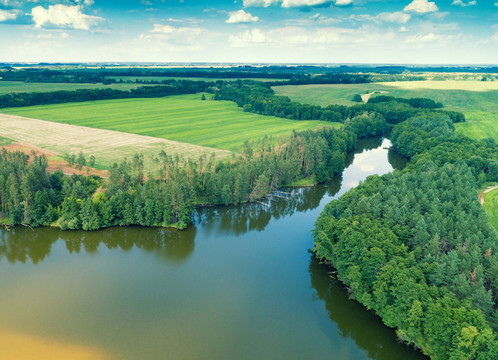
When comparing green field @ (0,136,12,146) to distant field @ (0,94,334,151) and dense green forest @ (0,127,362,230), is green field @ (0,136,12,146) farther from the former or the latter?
dense green forest @ (0,127,362,230)

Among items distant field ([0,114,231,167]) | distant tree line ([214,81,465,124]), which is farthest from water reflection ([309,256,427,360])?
distant tree line ([214,81,465,124])

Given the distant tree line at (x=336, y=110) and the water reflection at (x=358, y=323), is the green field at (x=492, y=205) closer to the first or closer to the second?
the water reflection at (x=358, y=323)

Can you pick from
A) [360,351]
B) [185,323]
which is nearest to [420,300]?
[360,351]

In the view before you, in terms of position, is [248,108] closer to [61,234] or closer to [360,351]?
[61,234]

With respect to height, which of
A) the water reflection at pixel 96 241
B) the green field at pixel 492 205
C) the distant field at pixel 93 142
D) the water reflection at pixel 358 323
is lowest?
the water reflection at pixel 358 323

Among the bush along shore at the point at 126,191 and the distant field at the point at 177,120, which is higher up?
the distant field at the point at 177,120

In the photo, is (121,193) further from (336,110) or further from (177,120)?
(336,110)

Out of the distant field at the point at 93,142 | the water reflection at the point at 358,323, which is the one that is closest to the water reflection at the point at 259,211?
the water reflection at the point at 358,323
